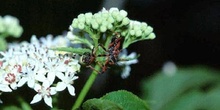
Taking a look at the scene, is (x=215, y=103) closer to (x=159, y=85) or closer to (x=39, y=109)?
(x=159, y=85)

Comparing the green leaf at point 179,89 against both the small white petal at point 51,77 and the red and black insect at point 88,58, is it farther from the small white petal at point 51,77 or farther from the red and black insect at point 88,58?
the small white petal at point 51,77

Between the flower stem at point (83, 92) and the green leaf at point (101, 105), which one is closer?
the green leaf at point (101, 105)

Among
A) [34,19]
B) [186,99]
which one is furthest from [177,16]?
[186,99]

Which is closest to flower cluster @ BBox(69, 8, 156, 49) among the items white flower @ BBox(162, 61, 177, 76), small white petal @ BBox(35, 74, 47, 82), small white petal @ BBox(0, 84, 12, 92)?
small white petal @ BBox(35, 74, 47, 82)

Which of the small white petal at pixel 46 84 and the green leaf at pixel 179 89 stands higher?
the green leaf at pixel 179 89

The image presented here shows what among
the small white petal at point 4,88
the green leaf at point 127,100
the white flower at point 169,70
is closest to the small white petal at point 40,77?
the small white petal at point 4,88

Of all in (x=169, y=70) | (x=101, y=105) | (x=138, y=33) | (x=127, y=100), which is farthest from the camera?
(x=169, y=70)

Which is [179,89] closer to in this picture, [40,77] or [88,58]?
[88,58]

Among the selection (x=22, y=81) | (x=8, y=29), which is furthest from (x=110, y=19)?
(x=8, y=29)
